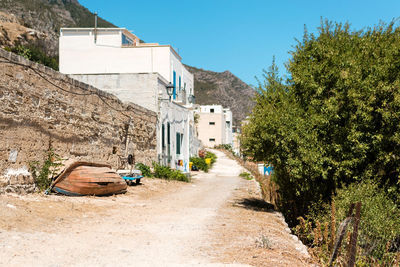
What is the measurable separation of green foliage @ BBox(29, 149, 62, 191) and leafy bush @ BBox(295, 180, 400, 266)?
627 centimetres

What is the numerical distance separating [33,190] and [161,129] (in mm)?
11146

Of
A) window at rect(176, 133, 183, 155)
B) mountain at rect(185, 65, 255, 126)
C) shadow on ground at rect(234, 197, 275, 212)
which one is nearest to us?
shadow on ground at rect(234, 197, 275, 212)

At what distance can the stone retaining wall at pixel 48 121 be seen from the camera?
337 inches

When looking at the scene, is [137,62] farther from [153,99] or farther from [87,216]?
[87,216]

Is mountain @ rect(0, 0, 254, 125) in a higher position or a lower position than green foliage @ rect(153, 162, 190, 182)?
higher

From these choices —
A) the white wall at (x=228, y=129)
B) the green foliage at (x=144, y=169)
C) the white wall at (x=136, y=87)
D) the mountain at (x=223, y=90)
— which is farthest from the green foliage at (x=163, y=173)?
the mountain at (x=223, y=90)

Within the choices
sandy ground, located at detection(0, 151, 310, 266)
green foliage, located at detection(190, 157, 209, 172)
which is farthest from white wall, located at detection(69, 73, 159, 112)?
green foliage, located at detection(190, 157, 209, 172)

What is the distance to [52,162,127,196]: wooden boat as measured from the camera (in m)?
9.58

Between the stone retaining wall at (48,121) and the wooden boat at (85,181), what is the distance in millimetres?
737

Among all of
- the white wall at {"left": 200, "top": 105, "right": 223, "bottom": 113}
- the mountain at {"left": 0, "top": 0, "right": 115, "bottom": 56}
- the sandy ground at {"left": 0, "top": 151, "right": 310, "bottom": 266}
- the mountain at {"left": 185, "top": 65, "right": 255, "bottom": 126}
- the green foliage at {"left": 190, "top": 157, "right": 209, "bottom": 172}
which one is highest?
the mountain at {"left": 0, "top": 0, "right": 115, "bottom": 56}

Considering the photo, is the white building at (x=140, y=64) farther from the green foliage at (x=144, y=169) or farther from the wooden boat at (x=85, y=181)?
the wooden boat at (x=85, y=181)

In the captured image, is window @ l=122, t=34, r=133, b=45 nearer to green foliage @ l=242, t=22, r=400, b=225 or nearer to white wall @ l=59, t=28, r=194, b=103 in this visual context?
white wall @ l=59, t=28, r=194, b=103

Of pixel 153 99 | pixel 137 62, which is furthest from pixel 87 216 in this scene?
pixel 137 62

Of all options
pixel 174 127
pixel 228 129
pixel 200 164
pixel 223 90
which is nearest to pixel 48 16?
pixel 223 90
